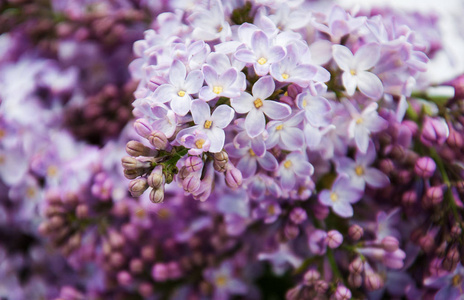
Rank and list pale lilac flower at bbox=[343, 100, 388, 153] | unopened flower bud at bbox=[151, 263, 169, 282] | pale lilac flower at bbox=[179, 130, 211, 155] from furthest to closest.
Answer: unopened flower bud at bbox=[151, 263, 169, 282] < pale lilac flower at bbox=[343, 100, 388, 153] < pale lilac flower at bbox=[179, 130, 211, 155]

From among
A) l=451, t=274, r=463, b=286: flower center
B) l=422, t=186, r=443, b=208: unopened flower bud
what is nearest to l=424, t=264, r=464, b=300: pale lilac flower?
l=451, t=274, r=463, b=286: flower center

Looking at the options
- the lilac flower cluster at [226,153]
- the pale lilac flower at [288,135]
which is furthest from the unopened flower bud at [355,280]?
the pale lilac flower at [288,135]

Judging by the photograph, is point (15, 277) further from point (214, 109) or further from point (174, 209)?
point (214, 109)

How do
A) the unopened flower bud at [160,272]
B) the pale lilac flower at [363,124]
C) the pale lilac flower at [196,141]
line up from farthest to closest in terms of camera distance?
1. the unopened flower bud at [160,272]
2. the pale lilac flower at [363,124]
3. the pale lilac flower at [196,141]

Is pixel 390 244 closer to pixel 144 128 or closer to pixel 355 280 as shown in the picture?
pixel 355 280

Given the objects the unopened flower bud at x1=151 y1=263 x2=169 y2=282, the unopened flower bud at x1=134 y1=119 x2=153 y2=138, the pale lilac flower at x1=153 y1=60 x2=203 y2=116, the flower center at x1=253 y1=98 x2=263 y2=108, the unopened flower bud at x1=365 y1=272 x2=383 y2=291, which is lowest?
the unopened flower bud at x1=151 y1=263 x2=169 y2=282

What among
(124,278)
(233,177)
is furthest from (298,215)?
(124,278)

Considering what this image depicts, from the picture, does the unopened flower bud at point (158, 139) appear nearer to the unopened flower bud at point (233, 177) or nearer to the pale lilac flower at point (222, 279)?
the unopened flower bud at point (233, 177)

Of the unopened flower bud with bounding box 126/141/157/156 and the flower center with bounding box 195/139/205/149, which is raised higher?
the flower center with bounding box 195/139/205/149

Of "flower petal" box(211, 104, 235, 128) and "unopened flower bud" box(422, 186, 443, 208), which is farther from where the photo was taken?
"unopened flower bud" box(422, 186, 443, 208)

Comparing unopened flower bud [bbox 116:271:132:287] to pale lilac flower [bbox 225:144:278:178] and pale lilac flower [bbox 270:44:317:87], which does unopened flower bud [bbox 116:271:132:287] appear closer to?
pale lilac flower [bbox 225:144:278:178]
